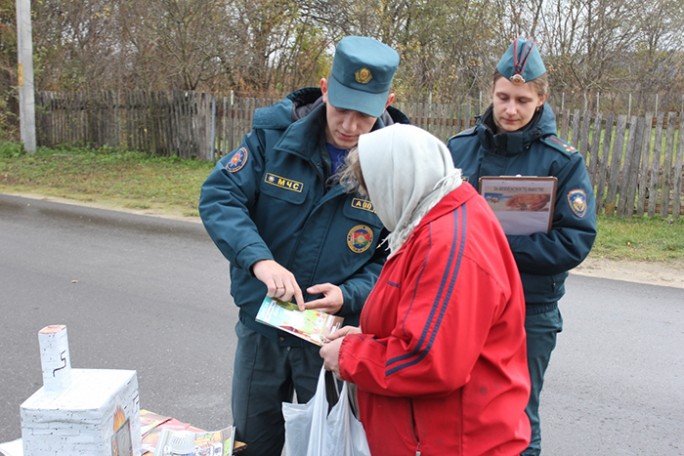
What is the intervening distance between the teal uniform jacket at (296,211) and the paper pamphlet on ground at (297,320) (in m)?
0.13

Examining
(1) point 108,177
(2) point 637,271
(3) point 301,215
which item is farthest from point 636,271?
(1) point 108,177

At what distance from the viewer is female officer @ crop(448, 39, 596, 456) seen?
2.55m

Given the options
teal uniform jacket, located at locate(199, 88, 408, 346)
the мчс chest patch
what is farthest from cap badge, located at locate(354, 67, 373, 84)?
the мчс chest patch

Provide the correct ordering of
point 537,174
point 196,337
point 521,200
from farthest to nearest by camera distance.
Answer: point 196,337 < point 537,174 < point 521,200

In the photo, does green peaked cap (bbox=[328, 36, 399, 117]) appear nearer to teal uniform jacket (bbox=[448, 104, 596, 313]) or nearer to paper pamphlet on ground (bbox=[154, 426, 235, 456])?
teal uniform jacket (bbox=[448, 104, 596, 313])

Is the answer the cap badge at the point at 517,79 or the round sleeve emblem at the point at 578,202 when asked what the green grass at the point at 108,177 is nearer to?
the cap badge at the point at 517,79

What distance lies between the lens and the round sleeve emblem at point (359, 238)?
7.49ft

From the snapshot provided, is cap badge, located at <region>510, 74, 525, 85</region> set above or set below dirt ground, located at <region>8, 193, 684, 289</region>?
above

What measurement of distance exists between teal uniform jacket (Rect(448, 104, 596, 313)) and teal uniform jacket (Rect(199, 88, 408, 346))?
633 millimetres

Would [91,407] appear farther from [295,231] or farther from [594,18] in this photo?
[594,18]

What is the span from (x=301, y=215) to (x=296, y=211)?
23 mm

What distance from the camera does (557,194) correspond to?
8.60 ft

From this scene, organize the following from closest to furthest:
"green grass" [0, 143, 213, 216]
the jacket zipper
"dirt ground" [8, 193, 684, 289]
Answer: the jacket zipper
"dirt ground" [8, 193, 684, 289]
"green grass" [0, 143, 213, 216]

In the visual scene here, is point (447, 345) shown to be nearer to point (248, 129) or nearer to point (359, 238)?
point (359, 238)
